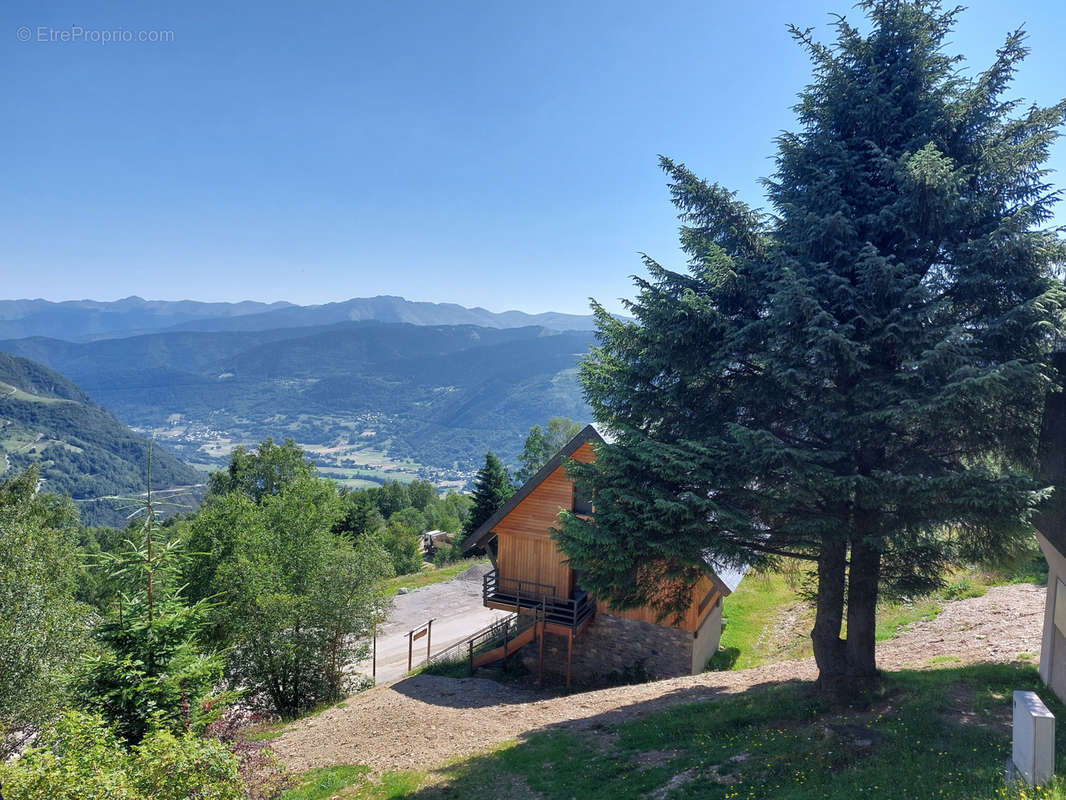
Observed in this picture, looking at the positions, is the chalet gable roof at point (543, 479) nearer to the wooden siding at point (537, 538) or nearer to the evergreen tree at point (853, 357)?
the wooden siding at point (537, 538)

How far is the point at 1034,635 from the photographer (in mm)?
13656

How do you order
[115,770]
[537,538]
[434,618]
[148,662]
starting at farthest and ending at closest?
[434,618] → [537,538] → [148,662] → [115,770]

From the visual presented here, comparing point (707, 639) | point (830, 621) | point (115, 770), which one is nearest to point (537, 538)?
point (707, 639)

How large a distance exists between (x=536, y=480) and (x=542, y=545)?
253 centimetres

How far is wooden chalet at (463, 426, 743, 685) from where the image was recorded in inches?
733

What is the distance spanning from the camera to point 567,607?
64.5ft

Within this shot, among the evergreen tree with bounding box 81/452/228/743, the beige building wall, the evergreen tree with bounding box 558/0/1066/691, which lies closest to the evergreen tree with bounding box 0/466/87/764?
the evergreen tree with bounding box 81/452/228/743

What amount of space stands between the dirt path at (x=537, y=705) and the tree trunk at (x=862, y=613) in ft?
7.44

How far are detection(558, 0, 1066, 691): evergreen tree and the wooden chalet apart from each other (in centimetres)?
738

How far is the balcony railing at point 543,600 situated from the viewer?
758 inches

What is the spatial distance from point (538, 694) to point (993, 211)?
57.5 feet

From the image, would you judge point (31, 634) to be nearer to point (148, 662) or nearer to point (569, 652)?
point (148, 662)

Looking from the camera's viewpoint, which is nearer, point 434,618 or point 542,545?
point 542,545

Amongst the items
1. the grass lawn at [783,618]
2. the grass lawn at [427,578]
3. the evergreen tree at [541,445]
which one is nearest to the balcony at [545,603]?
the grass lawn at [783,618]
